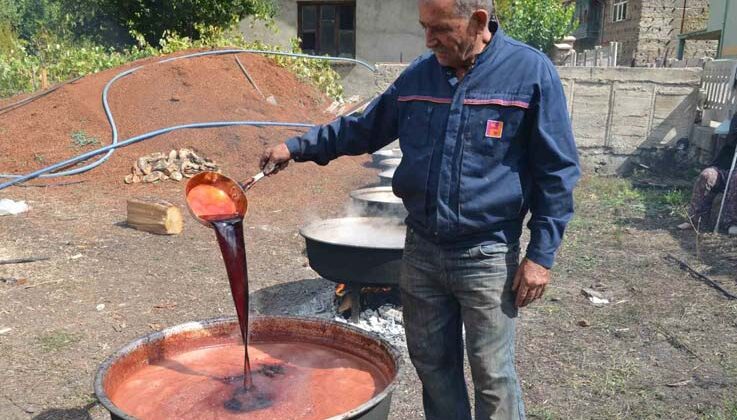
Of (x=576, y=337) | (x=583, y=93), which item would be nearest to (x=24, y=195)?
(x=576, y=337)

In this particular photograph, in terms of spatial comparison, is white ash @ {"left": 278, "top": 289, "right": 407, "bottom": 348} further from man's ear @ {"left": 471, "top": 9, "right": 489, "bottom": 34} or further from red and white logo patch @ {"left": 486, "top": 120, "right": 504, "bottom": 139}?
man's ear @ {"left": 471, "top": 9, "right": 489, "bottom": 34}

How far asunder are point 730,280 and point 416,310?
14.0 feet

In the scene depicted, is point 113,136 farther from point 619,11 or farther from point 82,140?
point 619,11

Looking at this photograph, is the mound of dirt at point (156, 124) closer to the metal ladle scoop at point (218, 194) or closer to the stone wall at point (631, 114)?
the stone wall at point (631, 114)

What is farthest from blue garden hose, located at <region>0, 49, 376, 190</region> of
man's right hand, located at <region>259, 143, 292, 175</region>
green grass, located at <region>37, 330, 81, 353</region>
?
man's right hand, located at <region>259, 143, 292, 175</region>

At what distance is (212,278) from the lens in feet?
18.6

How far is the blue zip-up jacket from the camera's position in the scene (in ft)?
7.63

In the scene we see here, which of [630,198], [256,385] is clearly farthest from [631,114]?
[256,385]

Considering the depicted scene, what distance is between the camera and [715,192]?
738 centimetres

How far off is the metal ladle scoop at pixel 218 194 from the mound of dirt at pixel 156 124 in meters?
5.82

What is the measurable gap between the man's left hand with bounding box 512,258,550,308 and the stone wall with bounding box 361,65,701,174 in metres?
8.85

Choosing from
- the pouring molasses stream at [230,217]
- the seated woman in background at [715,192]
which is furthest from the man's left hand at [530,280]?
the seated woman in background at [715,192]

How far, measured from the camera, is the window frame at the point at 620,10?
97.5ft

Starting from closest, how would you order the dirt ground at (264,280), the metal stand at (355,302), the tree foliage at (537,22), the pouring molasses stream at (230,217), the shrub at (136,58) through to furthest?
the pouring molasses stream at (230,217)
the dirt ground at (264,280)
the metal stand at (355,302)
the shrub at (136,58)
the tree foliage at (537,22)
